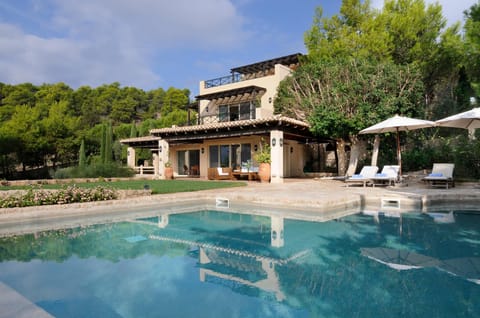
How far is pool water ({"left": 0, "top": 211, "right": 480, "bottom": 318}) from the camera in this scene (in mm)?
3250

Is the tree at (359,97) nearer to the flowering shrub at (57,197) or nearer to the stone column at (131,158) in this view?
the flowering shrub at (57,197)

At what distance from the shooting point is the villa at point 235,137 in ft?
54.9

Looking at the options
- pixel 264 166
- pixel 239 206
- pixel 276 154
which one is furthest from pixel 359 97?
pixel 239 206

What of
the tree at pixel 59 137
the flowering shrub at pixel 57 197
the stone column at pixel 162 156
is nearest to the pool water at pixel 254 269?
the flowering shrub at pixel 57 197

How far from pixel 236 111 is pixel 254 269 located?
19047mm

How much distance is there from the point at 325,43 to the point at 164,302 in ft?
70.4

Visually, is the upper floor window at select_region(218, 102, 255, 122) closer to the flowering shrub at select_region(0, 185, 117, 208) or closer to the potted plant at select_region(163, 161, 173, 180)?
the potted plant at select_region(163, 161, 173, 180)

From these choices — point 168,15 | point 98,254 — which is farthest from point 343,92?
point 98,254

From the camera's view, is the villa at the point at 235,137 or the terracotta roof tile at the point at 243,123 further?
the villa at the point at 235,137

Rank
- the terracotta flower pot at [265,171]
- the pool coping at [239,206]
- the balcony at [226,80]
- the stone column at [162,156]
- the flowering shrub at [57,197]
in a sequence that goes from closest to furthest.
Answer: the pool coping at [239,206] < the flowering shrub at [57,197] < the terracotta flower pot at [265,171] < the stone column at [162,156] < the balcony at [226,80]

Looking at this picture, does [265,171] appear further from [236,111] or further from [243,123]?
[236,111]

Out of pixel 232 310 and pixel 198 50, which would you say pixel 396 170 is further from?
pixel 198 50

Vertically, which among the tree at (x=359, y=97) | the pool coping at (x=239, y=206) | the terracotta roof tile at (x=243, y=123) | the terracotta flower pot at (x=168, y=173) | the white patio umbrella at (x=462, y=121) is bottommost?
the pool coping at (x=239, y=206)

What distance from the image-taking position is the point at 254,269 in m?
4.43
